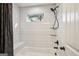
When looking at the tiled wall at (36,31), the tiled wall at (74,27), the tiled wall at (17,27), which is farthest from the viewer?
the tiled wall at (36,31)

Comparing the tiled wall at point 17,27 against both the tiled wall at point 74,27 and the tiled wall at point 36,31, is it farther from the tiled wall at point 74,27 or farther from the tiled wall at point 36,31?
the tiled wall at point 74,27

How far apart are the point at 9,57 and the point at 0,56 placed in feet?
0.27

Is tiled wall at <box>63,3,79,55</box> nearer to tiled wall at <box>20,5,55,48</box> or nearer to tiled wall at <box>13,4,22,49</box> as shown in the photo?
tiled wall at <box>20,5,55,48</box>

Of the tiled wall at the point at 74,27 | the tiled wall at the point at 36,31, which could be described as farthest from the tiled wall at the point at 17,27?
the tiled wall at the point at 74,27

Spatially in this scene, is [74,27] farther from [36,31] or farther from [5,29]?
[5,29]

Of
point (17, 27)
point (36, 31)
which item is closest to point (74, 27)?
point (36, 31)

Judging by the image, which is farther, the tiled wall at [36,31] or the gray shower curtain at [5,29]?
the tiled wall at [36,31]

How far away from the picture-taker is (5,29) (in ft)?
3.74

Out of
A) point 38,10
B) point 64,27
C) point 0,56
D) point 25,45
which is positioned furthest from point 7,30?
point 64,27

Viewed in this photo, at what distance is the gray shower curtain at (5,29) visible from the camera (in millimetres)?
1131

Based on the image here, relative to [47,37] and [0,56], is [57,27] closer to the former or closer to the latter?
[47,37]

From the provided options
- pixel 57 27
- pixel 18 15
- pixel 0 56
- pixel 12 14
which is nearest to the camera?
pixel 0 56

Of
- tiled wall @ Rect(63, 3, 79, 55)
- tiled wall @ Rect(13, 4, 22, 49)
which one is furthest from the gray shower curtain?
tiled wall @ Rect(63, 3, 79, 55)

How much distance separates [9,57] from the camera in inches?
41.7
